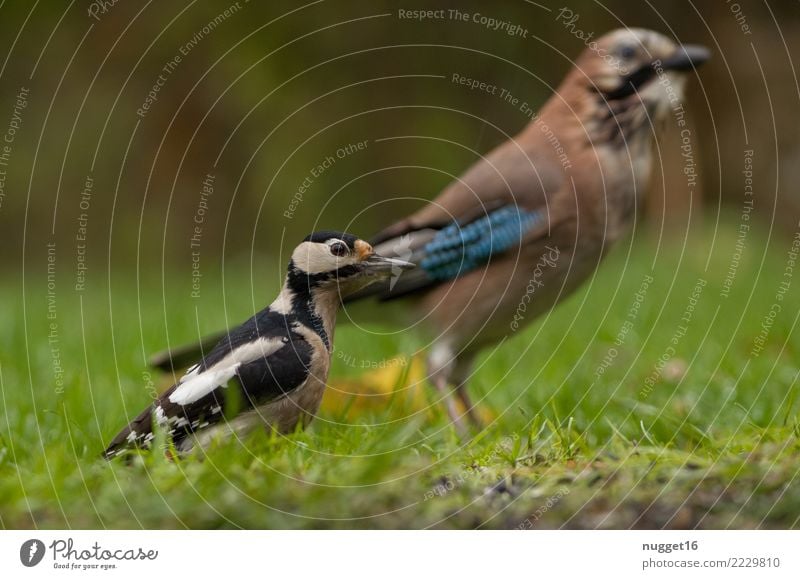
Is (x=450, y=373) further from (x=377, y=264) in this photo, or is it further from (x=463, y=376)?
(x=377, y=264)

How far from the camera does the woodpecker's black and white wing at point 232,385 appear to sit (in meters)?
2.58

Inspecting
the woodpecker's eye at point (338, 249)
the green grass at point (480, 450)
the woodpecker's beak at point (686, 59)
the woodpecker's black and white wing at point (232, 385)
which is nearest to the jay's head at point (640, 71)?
the woodpecker's beak at point (686, 59)

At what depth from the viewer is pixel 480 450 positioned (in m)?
2.89

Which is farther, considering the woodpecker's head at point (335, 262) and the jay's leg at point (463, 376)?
the jay's leg at point (463, 376)

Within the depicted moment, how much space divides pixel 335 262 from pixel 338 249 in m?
0.03

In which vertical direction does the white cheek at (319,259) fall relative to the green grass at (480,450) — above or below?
above

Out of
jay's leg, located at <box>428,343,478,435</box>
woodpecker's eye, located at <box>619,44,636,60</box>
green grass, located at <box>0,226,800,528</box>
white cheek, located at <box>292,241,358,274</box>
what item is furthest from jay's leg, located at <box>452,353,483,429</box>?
white cheek, located at <box>292,241,358,274</box>

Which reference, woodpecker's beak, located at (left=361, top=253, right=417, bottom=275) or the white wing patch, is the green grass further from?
woodpecker's beak, located at (left=361, top=253, right=417, bottom=275)

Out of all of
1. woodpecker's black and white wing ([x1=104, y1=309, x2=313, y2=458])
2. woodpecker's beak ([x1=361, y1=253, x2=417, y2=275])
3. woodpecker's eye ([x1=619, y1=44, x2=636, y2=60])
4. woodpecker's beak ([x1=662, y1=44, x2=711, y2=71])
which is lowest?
woodpecker's black and white wing ([x1=104, y1=309, x2=313, y2=458])

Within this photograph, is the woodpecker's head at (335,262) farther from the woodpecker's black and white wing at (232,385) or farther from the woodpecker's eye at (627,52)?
the woodpecker's eye at (627,52)

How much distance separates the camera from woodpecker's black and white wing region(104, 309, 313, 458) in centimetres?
258

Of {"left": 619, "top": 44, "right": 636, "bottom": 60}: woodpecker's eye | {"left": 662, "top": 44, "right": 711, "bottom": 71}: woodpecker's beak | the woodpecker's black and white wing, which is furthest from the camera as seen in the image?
{"left": 619, "top": 44, "right": 636, "bottom": 60}: woodpecker's eye

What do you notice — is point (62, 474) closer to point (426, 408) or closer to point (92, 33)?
point (426, 408)

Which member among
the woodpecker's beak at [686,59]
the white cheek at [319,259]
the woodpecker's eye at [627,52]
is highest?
the woodpecker's eye at [627,52]
